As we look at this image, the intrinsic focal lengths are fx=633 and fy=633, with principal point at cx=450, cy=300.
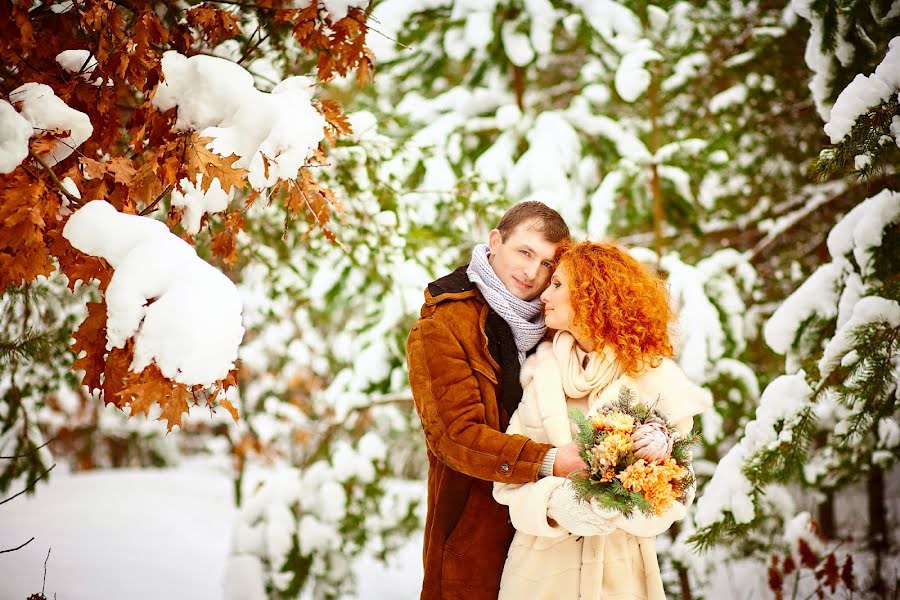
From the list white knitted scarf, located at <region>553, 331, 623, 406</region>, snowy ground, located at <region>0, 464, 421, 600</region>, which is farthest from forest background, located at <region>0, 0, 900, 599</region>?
white knitted scarf, located at <region>553, 331, 623, 406</region>

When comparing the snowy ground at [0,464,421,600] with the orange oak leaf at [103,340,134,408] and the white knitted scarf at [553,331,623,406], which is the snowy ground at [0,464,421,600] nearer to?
the orange oak leaf at [103,340,134,408]

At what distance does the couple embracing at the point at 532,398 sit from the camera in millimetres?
2160

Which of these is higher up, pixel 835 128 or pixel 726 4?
pixel 726 4

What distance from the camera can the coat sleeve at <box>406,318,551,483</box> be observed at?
214 centimetres

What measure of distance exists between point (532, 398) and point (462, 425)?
0.28 meters

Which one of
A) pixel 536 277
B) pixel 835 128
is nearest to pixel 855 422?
pixel 835 128

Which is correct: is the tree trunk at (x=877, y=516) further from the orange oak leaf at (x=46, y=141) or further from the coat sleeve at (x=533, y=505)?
the orange oak leaf at (x=46, y=141)

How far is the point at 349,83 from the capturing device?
6848 millimetres

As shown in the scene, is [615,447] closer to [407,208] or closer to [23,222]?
[23,222]

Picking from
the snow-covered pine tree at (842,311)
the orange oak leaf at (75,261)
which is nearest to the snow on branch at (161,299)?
the orange oak leaf at (75,261)

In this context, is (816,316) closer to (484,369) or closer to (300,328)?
(484,369)

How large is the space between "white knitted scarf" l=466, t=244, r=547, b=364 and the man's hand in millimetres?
526

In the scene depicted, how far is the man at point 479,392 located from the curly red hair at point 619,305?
0.22 m

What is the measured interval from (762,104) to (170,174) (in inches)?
210
